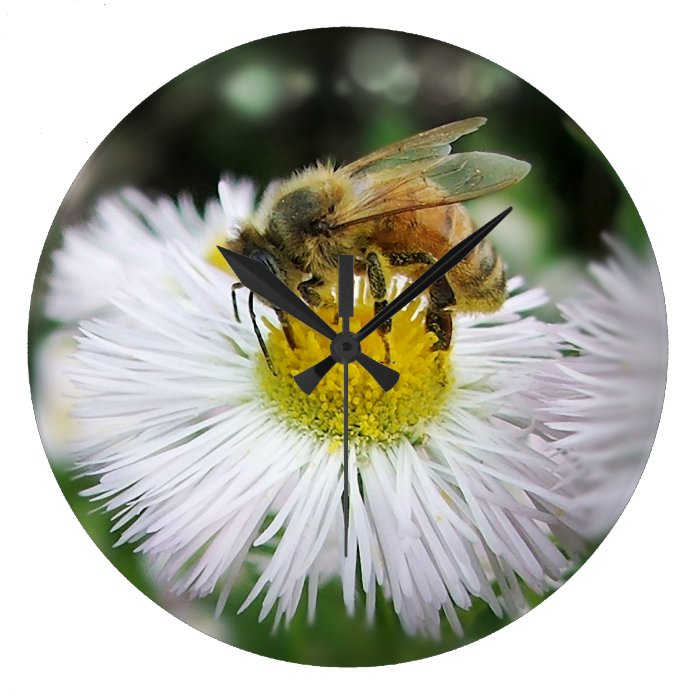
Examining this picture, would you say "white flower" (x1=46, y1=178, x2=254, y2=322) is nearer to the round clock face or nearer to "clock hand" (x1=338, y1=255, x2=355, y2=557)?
the round clock face

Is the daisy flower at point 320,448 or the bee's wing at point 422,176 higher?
the bee's wing at point 422,176

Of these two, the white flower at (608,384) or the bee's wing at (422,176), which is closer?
the bee's wing at (422,176)

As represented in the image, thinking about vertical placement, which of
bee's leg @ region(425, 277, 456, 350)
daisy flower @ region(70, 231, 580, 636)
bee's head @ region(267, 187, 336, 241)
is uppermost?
bee's head @ region(267, 187, 336, 241)

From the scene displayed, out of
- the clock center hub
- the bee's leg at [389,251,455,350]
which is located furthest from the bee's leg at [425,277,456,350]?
the clock center hub

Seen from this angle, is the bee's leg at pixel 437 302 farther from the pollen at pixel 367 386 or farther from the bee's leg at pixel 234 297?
the bee's leg at pixel 234 297

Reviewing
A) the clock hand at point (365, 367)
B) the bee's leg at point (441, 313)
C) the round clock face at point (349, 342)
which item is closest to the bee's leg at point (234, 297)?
the round clock face at point (349, 342)

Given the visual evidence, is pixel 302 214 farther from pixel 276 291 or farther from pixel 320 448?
pixel 320 448

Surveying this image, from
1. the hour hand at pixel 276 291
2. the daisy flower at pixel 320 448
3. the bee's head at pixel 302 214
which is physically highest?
the bee's head at pixel 302 214
